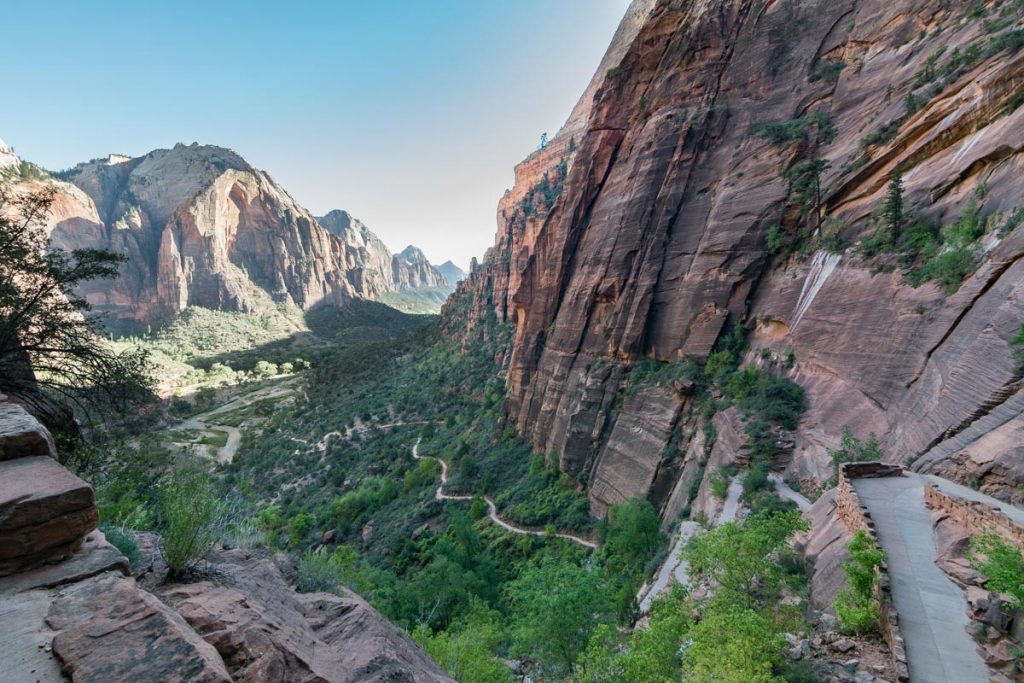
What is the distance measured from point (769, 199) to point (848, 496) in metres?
18.6

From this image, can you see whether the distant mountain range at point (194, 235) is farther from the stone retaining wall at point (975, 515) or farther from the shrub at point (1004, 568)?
the shrub at point (1004, 568)

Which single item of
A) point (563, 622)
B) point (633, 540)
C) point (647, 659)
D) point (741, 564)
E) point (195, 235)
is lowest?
point (633, 540)

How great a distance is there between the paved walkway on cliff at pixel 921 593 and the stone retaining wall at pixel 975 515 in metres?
0.49

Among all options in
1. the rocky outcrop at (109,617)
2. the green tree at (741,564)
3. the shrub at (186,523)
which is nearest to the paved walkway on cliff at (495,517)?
the green tree at (741,564)

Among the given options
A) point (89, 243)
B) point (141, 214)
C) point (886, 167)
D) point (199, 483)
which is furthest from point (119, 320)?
point (886, 167)

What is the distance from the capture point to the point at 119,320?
12312 cm

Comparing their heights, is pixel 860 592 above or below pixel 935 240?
below

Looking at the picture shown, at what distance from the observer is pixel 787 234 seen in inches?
Result: 902

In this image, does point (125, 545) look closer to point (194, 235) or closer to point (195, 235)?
point (195, 235)

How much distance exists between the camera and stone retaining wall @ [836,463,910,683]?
6.78m

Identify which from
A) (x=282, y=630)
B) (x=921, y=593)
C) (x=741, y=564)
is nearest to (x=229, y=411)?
(x=282, y=630)

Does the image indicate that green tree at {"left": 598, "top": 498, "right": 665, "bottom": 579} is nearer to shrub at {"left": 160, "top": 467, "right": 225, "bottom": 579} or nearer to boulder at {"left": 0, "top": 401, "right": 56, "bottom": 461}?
shrub at {"left": 160, "top": 467, "right": 225, "bottom": 579}

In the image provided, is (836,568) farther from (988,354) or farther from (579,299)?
(579,299)

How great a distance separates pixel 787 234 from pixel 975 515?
1799cm
